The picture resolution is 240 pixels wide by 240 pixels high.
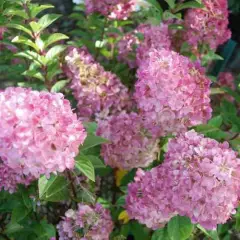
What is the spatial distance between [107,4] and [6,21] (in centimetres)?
40

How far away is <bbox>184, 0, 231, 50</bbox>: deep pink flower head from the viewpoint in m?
1.63

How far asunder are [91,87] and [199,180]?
2.05 ft

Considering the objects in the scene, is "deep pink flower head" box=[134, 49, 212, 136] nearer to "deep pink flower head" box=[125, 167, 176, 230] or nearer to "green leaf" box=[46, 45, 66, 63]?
"deep pink flower head" box=[125, 167, 176, 230]

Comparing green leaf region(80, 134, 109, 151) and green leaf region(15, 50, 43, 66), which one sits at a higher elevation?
green leaf region(80, 134, 109, 151)

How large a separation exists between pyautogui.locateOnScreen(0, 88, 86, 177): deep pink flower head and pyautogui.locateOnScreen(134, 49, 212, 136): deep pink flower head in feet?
0.93

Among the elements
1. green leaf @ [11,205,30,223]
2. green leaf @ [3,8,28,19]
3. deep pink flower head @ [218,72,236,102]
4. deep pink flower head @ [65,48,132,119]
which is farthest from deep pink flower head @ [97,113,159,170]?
deep pink flower head @ [218,72,236,102]

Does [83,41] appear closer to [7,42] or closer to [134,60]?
[134,60]

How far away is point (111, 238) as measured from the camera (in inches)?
58.6

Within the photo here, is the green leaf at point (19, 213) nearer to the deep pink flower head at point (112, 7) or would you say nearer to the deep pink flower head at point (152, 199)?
the deep pink flower head at point (152, 199)

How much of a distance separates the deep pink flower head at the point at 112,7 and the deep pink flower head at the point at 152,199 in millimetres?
724

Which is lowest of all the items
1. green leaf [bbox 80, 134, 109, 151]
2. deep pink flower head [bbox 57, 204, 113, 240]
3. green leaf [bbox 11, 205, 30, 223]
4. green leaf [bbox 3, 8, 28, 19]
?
green leaf [bbox 11, 205, 30, 223]

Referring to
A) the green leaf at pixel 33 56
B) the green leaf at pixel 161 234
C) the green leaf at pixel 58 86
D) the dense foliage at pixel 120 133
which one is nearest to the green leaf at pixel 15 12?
the dense foliage at pixel 120 133

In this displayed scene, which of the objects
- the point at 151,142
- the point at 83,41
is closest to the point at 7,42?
the point at 83,41

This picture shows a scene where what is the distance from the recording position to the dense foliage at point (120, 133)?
0.97 m
